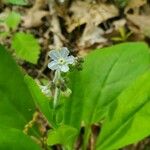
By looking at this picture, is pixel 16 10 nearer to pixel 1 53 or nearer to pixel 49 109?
pixel 1 53

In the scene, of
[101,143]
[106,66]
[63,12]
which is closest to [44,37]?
[63,12]

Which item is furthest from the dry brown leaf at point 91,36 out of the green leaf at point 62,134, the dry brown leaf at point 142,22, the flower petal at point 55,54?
the flower petal at point 55,54

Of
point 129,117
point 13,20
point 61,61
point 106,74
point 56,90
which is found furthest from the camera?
point 13,20

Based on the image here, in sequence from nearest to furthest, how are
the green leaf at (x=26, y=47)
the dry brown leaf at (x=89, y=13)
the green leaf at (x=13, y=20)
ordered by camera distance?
the green leaf at (x=26, y=47), the green leaf at (x=13, y=20), the dry brown leaf at (x=89, y=13)

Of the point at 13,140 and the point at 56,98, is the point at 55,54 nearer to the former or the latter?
the point at 56,98

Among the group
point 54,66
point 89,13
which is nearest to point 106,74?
point 54,66

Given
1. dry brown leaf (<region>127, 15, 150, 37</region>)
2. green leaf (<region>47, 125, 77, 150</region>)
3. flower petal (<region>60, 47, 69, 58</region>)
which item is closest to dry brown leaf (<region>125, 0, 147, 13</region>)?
dry brown leaf (<region>127, 15, 150, 37</region>)

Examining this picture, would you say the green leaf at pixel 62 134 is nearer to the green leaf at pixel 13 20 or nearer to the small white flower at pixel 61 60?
the small white flower at pixel 61 60
